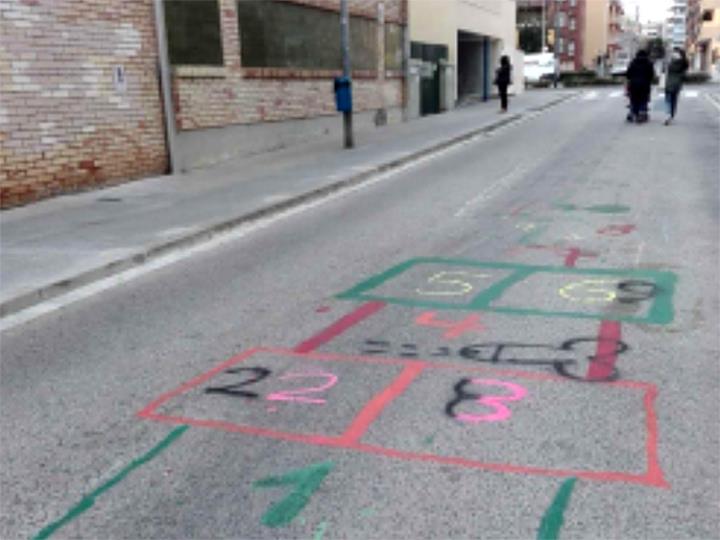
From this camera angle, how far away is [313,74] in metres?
18.3

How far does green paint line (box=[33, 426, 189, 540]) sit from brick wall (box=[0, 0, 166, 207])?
761cm

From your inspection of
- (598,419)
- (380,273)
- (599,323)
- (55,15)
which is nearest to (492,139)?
(55,15)

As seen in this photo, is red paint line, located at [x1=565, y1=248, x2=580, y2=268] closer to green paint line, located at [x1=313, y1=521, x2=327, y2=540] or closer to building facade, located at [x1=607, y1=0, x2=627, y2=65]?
green paint line, located at [x1=313, y1=521, x2=327, y2=540]

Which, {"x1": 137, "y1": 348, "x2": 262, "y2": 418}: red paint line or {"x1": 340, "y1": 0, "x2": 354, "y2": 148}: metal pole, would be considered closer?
{"x1": 137, "y1": 348, "x2": 262, "y2": 418}: red paint line

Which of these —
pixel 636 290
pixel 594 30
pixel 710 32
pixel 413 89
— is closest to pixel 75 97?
pixel 636 290

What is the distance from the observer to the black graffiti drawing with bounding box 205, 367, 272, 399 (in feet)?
14.0

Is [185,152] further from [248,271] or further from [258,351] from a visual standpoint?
[258,351]

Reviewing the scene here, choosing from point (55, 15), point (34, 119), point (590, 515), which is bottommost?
point (590, 515)

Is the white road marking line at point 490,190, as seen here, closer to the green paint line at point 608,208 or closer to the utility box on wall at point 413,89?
the green paint line at point 608,208

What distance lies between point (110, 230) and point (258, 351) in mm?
4541

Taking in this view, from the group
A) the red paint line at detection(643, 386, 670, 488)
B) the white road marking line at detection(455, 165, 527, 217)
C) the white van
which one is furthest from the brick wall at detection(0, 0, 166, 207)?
the white van

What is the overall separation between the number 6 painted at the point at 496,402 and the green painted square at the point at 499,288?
134cm

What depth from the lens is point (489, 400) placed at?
4055 mm

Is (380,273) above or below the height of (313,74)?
below
